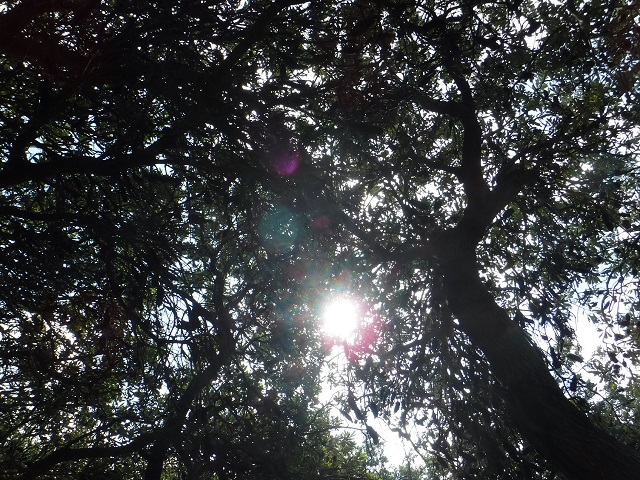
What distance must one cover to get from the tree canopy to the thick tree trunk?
0.09 feet

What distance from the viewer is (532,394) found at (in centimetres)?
546

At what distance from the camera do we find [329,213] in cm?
594

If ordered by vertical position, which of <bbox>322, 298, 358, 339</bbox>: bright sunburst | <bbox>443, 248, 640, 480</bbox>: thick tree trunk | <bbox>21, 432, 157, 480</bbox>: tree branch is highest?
<bbox>322, 298, 358, 339</bbox>: bright sunburst

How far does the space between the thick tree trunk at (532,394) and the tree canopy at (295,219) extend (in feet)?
0.09

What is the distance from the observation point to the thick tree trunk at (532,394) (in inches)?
190

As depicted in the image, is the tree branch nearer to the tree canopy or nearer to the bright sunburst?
the tree canopy

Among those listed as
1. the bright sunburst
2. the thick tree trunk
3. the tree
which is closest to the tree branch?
the tree

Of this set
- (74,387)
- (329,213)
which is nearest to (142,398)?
(74,387)

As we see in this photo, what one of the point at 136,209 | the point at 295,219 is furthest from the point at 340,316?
the point at 136,209

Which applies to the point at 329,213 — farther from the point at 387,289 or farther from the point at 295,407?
the point at 295,407

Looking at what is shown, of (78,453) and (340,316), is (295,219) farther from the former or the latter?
(78,453)

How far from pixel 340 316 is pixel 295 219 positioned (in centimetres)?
205

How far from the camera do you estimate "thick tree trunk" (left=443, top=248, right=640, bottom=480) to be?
483 cm

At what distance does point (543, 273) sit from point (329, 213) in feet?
15.2
